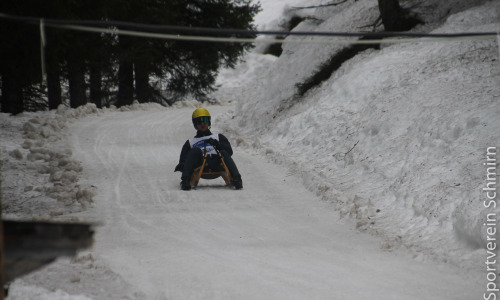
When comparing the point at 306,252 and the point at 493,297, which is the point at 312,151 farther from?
the point at 493,297

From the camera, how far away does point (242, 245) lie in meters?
6.16

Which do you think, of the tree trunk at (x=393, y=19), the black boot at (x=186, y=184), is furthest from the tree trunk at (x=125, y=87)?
the black boot at (x=186, y=184)

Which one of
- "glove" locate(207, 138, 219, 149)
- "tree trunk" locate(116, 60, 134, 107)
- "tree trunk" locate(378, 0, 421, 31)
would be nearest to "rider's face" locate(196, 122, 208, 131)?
"glove" locate(207, 138, 219, 149)

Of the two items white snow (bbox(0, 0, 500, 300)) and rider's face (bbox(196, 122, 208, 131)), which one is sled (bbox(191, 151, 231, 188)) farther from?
rider's face (bbox(196, 122, 208, 131))

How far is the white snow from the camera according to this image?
5055 mm

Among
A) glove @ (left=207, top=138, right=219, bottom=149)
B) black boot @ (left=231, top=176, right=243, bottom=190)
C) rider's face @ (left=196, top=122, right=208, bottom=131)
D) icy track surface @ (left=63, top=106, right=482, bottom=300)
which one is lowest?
icy track surface @ (left=63, top=106, right=482, bottom=300)

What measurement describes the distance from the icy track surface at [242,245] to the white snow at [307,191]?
24 mm

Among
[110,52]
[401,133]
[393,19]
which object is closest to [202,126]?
[401,133]

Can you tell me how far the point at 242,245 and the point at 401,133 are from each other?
4.35 meters

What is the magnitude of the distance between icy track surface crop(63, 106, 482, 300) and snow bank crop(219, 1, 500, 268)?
47cm

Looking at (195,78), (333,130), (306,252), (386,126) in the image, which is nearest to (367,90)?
(333,130)

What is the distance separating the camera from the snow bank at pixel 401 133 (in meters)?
6.43

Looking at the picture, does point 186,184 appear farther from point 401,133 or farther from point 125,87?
point 125,87

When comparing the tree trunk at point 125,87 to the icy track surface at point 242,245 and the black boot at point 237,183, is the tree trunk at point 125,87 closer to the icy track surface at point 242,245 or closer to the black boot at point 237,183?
the icy track surface at point 242,245
